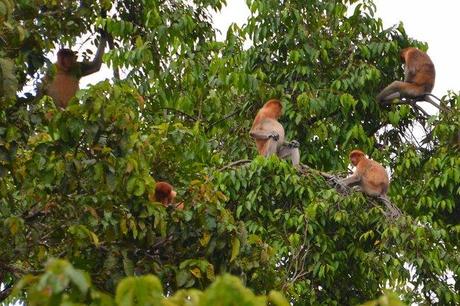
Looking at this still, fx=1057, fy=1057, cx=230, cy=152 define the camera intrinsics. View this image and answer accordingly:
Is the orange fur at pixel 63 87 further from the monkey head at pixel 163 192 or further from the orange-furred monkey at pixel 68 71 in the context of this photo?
the monkey head at pixel 163 192

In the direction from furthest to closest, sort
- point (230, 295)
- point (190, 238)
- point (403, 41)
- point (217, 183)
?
point (403, 41) → point (217, 183) → point (190, 238) → point (230, 295)

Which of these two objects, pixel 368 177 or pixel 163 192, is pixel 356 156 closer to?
pixel 368 177

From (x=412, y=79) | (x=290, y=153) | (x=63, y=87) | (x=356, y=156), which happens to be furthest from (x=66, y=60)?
(x=412, y=79)

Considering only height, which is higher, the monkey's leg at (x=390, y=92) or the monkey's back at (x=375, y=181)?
the monkey's leg at (x=390, y=92)

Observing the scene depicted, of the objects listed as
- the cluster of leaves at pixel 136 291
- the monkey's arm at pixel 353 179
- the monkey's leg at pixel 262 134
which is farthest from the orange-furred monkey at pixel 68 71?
the cluster of leaves at pixel 136 291

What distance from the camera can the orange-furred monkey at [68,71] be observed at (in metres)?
8.20

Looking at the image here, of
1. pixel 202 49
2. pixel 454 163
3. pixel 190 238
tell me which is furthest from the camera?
pixel 202 49

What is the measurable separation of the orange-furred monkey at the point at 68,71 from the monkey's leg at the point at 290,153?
2.11 meters

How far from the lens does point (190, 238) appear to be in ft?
17.7

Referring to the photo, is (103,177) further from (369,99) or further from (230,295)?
(369,99)

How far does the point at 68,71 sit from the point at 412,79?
169 inches

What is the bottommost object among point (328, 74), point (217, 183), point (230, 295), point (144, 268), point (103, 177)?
point (230, 295)

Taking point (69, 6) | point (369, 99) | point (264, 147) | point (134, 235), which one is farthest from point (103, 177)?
point (369, 99)

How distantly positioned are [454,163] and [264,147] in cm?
176
